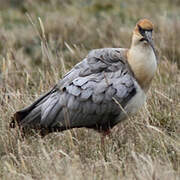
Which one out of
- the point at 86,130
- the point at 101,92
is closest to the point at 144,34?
the point at 101,92

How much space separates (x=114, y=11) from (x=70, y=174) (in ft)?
26.0

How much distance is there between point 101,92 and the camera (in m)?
5.05

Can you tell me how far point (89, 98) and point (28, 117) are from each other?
623 mm

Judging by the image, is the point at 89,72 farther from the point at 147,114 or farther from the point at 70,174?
the point at 70,174

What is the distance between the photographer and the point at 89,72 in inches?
201

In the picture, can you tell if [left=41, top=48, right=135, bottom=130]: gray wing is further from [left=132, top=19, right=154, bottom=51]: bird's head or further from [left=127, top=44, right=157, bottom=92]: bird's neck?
[left=132, top=19, right=154, bottom=51]: bird's head

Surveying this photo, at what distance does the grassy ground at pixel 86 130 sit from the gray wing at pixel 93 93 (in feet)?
0.57

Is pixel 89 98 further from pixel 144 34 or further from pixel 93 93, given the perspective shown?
pixel 144 34

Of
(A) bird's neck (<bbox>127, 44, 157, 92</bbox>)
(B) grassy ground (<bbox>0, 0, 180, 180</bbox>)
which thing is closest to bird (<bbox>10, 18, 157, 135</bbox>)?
(A) bird's neck (<bbox>127, 44, 157, 92</bbox>)

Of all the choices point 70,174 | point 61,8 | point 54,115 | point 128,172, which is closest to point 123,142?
point 54,115

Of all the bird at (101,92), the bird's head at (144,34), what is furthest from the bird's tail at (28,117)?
the bird's head at (144,34)

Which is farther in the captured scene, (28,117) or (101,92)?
(28,117)

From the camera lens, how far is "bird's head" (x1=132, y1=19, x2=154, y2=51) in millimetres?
5004

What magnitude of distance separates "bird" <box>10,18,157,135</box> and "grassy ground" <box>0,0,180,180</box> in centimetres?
14
